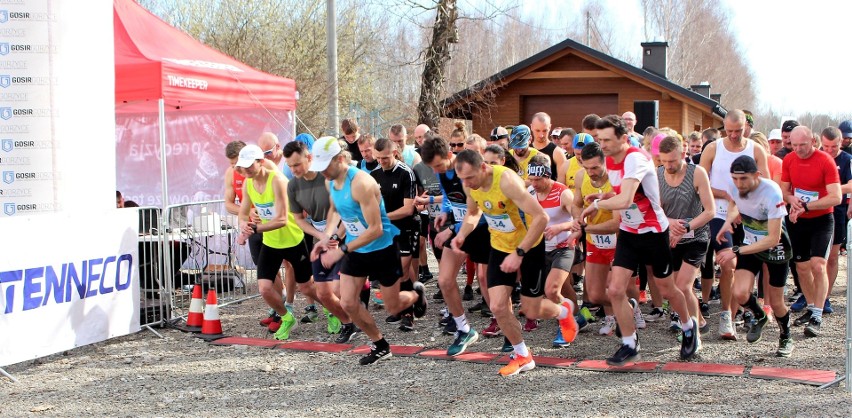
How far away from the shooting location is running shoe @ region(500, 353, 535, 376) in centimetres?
623

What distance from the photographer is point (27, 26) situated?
7.29 metres

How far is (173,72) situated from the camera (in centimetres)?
1009

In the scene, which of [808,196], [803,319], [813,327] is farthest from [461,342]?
[808,196]

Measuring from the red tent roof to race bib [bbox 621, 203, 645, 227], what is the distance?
608 centimetres

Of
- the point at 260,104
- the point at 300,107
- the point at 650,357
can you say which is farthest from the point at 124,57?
the point at 300,107

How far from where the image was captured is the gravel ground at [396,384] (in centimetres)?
547

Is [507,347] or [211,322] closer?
[507,347]

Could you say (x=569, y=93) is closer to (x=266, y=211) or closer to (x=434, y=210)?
(x=434, y=210)

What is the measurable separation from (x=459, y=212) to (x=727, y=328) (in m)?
2.57

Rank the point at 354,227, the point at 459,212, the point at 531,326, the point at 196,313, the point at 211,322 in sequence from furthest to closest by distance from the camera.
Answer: the point at 196,313 → the point at 211,322 → the point at 531,326 → the point at 459,212 → the point at 354,227

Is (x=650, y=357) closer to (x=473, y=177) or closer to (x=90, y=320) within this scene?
(x=473, y=177)

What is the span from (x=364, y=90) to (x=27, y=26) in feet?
71.2

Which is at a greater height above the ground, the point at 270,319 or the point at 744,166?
the point at 744,166

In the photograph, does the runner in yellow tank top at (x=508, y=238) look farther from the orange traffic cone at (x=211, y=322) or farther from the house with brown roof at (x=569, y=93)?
the house with brown roof at (x=569, y=93)
